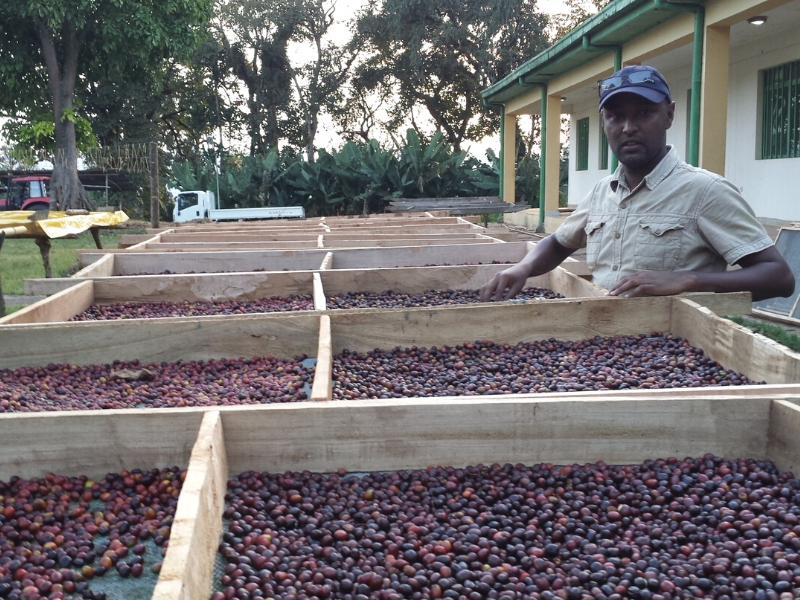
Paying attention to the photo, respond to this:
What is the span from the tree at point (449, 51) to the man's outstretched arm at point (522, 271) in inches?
955

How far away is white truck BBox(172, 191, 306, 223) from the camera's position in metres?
18.9

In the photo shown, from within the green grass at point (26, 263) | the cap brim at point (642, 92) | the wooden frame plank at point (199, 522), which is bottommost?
the green grass at point (26, 263)

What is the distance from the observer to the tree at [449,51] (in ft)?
86.8

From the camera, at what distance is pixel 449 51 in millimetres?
27328

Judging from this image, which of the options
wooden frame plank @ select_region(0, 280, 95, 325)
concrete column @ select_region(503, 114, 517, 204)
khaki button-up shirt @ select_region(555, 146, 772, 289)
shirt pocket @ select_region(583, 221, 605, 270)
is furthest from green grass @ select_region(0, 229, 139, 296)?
concrete column @ select_region(503, 114, 517, 204)

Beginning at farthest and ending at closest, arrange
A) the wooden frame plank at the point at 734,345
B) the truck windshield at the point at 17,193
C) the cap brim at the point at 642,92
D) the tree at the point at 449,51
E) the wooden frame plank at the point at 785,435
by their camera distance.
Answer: the tree at the point at 449,51
the truck windshield at the point at 17,193
the cap brim at the point at 642,92
the wooden frame plank at the point at 734,345
the wooden frame plank at the point at 785,435

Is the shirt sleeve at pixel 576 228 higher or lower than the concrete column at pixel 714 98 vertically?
lower

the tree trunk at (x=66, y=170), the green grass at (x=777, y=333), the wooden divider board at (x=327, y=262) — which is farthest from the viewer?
the tree trunk at (x=66, y=170)

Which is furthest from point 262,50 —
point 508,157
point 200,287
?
point 200,287

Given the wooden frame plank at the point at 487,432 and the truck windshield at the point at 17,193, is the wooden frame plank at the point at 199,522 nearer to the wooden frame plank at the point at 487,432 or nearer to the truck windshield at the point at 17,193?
the wooden frame plank at the point at 487,432

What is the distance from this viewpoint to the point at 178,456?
1.93 m

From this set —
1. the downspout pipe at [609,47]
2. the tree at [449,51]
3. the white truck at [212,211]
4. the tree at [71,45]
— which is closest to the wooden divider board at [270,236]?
the downspout pipe at [609,47]

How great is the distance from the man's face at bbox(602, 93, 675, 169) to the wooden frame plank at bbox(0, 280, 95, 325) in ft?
8.53

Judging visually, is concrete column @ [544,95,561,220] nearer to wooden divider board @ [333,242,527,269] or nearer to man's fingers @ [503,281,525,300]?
wooden divider board @ [333,242,527,269]
